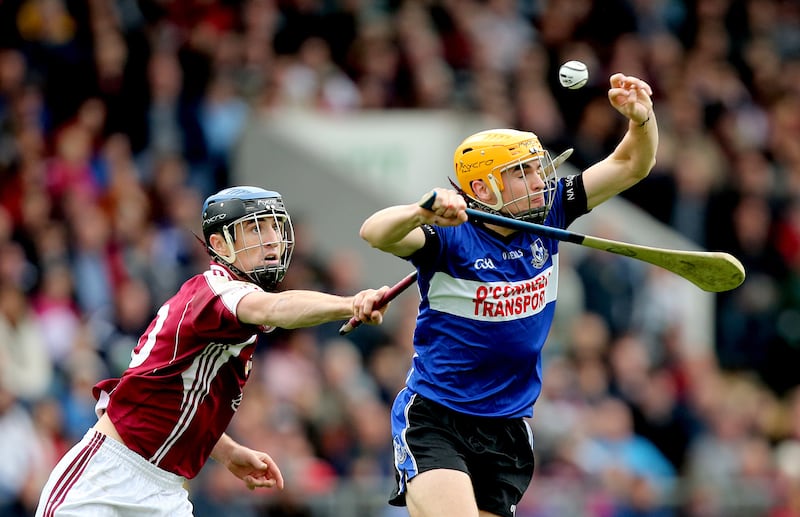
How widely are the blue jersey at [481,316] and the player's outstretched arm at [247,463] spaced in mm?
769

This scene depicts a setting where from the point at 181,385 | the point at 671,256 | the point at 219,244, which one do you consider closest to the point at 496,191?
the point at 671,256

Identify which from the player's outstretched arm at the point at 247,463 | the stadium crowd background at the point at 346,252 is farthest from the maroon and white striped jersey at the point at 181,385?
the stadium crowd background at the point at 346,252

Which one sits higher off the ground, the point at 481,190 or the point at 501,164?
the point at 501,164

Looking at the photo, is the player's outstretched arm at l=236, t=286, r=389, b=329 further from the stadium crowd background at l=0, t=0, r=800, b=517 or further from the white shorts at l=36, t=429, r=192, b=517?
the stadium crowd background at l=0, t=0, r=800, b=517

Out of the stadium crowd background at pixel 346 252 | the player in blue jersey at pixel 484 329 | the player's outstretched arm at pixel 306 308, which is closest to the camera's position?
the player's outstretched arm at pixel 306 308

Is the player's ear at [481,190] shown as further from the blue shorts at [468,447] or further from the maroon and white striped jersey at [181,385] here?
the maroon and white striped jersey at [181,385]

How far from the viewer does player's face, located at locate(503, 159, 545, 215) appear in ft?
21.4

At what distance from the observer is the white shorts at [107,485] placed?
20.0 feet

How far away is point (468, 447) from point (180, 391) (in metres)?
1.28

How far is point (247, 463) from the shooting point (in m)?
6.79

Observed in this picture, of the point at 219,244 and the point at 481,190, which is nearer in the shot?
the point at 219,244

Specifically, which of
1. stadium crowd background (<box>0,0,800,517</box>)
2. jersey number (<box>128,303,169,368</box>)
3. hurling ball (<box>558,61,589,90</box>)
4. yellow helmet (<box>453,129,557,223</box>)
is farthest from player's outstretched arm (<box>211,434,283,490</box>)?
stadium crowd background (<box>0,0,800,517</box>)

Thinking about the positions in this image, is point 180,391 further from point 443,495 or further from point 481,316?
point 481,316

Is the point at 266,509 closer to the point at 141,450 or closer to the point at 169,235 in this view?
the point at 169,235
